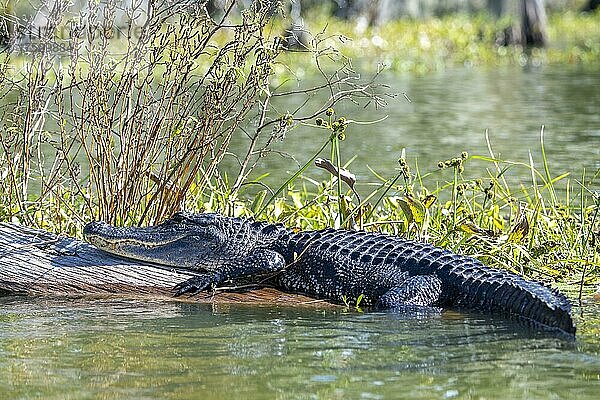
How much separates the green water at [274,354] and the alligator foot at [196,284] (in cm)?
20

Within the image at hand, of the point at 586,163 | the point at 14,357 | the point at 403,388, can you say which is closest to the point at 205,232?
the point at 14,357

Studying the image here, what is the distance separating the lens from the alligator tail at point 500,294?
5.53 meters

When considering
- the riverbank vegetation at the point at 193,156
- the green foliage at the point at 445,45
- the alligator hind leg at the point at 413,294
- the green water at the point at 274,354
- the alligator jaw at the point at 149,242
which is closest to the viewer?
the green water at the point at 274,354

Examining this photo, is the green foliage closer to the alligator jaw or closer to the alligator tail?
the alligator jaw

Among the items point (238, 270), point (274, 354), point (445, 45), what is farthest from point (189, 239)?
point (445, 45)

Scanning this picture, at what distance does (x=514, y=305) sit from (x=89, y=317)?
219 cm

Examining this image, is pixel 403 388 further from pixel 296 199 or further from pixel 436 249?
pixel 296 199

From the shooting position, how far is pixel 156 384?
15.1 ft

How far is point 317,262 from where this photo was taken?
252 inches

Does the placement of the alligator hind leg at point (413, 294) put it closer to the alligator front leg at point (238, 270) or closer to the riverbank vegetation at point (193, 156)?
the alligator front leg at point (238, 270)

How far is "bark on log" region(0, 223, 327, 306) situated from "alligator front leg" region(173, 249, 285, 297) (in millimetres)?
51

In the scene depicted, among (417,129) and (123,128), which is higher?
(417,129)

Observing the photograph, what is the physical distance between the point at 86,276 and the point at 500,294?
2293 millimetres

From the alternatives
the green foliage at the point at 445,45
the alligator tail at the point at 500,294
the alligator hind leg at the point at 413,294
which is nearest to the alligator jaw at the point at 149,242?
the alligator hind leg at the point at 413,294
